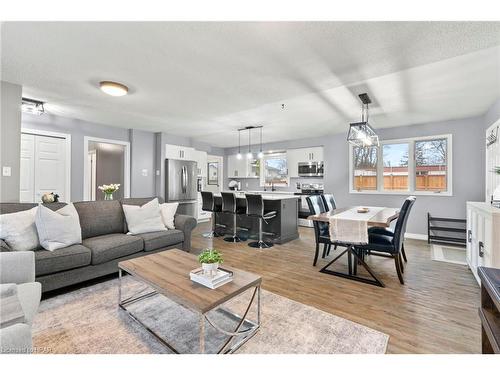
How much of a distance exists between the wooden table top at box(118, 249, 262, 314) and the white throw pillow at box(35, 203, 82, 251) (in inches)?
36.8

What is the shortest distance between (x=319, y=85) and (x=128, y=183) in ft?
15.7

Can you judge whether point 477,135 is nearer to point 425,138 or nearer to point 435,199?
point 425,138

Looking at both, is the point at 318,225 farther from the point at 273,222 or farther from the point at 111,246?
the point at 111,246

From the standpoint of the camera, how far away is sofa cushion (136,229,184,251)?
9.82 ft

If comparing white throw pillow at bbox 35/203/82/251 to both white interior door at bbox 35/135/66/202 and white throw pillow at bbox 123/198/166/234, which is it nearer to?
white throw pillow at bbox 123/198/166/234

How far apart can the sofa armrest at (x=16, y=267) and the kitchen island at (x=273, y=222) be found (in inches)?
131

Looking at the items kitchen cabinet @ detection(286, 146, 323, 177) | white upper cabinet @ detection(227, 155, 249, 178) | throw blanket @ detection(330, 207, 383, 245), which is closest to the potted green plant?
throw blanket @ detection(330, 207, 383, 245)

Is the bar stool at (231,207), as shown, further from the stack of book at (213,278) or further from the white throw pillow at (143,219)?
the stack of book at (213,278)

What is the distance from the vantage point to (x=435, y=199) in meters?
4.84

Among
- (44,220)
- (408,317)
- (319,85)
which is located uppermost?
(319,85)
